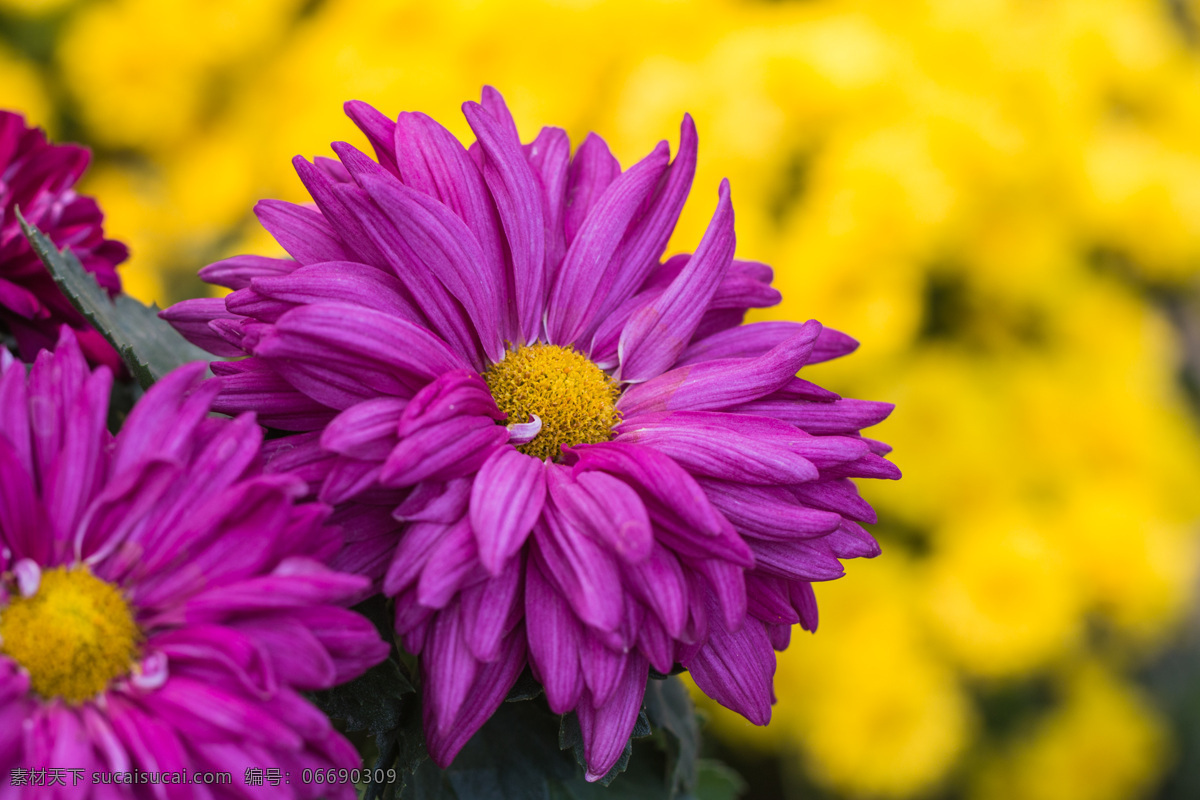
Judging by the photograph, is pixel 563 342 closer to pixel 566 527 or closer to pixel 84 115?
pixel 566 527

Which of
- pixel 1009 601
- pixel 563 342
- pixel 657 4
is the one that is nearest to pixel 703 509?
pixel 563 342

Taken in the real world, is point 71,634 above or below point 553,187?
below

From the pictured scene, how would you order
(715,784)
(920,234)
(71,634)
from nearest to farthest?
(71,634) → (715,784) → (920,234)

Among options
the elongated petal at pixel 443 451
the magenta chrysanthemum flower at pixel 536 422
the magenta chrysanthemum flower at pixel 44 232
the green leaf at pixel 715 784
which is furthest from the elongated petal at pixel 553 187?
the green leaf at pixel 715 784

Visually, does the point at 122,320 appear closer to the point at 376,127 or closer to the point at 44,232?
the point at 44,232

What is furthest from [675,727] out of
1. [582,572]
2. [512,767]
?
[582,572]

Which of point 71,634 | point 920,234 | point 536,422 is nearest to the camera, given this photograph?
point 71,634

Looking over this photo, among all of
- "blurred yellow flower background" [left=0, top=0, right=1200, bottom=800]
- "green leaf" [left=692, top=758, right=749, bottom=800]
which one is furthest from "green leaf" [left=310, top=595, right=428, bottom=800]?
"blurred yellow flower background" [left=0, top=0, right=1200, bottom=800]
